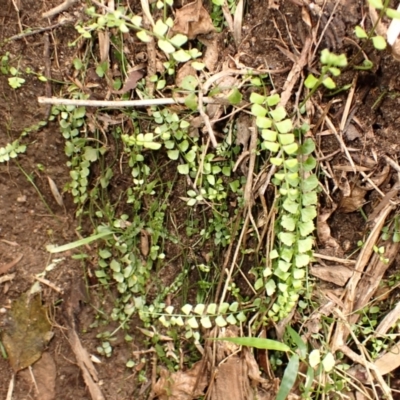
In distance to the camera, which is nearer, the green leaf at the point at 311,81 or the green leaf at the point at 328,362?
the green leaf at the point at 311,81

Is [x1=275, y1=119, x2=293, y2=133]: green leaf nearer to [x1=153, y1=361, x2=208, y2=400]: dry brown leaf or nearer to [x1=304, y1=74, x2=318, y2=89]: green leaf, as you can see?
[x1=304, y1=74, x2=318, y2=89]: green leaf

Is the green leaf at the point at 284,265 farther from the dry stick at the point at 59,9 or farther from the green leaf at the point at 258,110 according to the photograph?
the dry stick at the point at 59,9

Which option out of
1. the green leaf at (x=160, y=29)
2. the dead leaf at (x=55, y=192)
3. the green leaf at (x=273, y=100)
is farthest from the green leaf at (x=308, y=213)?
the dead leaf at (x=55, y=192)

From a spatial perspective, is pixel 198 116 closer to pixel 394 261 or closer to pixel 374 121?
pixel 374 121

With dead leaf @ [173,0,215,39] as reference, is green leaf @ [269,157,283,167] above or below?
below

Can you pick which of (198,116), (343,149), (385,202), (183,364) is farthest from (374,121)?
(183,364)

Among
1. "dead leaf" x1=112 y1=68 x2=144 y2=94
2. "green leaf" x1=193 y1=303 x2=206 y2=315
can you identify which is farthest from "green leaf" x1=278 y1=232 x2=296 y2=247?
"dead leaf" x1=112 y1=68 x2=144 y2=94

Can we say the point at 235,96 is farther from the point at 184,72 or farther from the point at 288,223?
the point at 288,223
